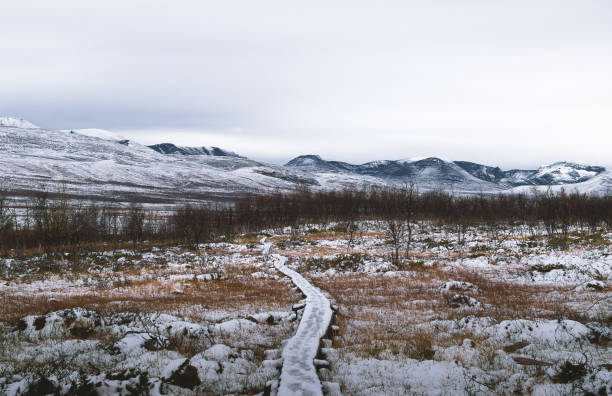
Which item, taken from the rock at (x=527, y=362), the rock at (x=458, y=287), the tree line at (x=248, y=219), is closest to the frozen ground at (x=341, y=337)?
the rock at (x=527, y=362)

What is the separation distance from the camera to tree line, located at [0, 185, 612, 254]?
4678 centimetres

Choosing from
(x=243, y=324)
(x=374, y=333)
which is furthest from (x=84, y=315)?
(x=374, y=333)

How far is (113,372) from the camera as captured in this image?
25.9 ft

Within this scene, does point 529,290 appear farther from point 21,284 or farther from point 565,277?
point 21,284

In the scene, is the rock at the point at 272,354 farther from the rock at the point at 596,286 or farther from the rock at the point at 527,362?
the rock at the point at 596,286

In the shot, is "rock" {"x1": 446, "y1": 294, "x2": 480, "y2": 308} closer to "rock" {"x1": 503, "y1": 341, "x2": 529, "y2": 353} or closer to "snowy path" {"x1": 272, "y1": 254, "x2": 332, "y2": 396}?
"snowy path" {"x1": 272, "y1": 254, "x2": 332, "y2": 396}

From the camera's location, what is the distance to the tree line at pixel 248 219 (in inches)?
1842

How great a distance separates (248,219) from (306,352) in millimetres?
104823

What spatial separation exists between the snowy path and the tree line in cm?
2049

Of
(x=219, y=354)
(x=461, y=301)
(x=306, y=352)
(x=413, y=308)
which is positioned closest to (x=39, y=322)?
(x=219, y=354)

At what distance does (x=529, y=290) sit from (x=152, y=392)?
21.3 m

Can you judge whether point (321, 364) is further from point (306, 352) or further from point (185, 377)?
point (185, 377)

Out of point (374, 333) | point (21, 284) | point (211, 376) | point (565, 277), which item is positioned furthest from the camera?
point (21, 284)

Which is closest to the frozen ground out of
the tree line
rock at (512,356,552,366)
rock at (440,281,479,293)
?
rock at (512,356,552,366)
